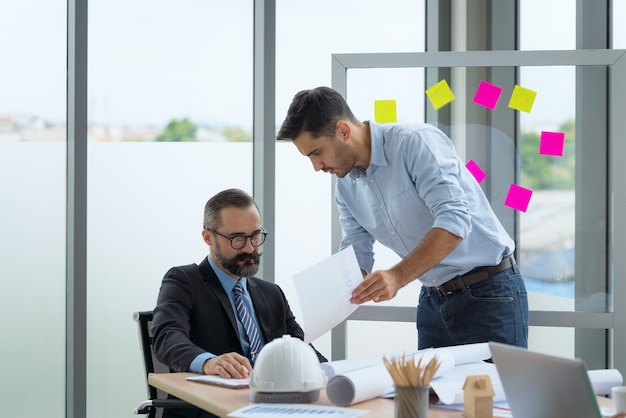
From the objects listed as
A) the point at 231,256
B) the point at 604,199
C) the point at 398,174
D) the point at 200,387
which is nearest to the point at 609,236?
the point at 604,199

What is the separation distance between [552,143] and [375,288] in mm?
1593

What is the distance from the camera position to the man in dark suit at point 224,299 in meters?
2.45

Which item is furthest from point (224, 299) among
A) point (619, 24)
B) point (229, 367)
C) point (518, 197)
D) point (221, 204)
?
point (619, 24)

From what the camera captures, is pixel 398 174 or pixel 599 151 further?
pixel 599 151

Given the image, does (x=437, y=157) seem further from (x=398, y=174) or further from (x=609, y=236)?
(x=609, y=236)

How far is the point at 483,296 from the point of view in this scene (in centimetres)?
266

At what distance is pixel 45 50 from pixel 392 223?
1.75m

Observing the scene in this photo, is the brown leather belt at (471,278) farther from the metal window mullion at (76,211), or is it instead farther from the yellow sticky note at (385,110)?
the metal window mullion at (76,211)

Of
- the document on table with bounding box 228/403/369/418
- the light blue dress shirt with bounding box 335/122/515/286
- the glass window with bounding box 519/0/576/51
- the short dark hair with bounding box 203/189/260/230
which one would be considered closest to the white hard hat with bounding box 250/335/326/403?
Result: the document on table with bounding box 228/403/369/418

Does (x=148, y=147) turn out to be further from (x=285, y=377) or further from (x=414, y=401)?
(x=414, y=401)

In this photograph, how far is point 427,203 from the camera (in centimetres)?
253

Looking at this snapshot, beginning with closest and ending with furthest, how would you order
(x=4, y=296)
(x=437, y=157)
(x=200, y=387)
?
(x=200, y=387), (x=437, y=157), (x=4, y=296)

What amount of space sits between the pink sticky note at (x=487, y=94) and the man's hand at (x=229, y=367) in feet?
Answer: 6.13

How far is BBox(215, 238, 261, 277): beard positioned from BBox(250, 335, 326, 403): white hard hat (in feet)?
2.71
